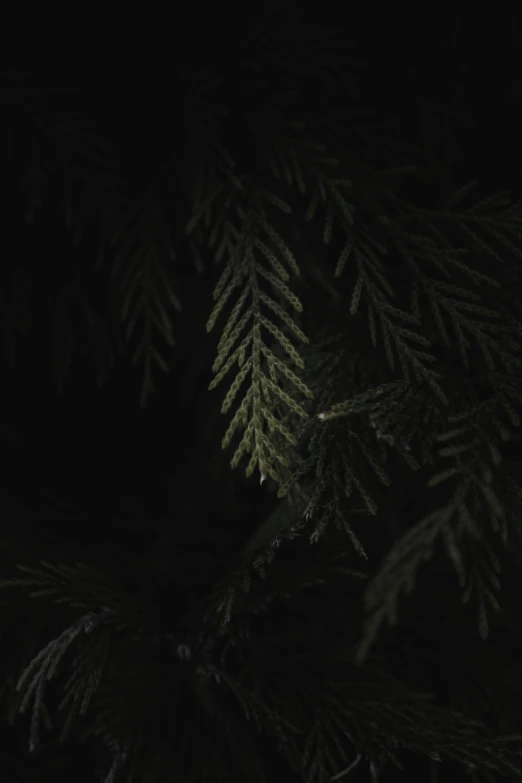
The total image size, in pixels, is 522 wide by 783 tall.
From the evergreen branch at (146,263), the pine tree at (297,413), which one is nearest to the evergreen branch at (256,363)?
the pine tree at (297,413)

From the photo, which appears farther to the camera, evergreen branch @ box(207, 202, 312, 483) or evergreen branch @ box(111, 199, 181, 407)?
evergreen branch @ box(111, 199, 181, 407)

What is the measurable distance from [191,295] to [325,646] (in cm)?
98

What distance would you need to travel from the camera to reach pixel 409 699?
147cm

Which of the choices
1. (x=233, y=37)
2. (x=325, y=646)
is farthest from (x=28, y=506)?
(x=233, y=37)

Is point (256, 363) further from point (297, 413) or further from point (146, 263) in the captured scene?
point (146, 263)

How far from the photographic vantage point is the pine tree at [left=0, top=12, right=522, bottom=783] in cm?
121

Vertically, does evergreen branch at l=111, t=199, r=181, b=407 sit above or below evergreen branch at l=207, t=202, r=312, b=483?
above

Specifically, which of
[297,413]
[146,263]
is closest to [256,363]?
[297,413]

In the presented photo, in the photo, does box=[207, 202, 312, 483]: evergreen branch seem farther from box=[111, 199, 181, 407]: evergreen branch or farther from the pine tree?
box=[111, 199, 181, 407]: evergreen branch

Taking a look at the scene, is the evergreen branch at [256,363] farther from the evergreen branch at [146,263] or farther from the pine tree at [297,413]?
the evergreen branch at [146,263]

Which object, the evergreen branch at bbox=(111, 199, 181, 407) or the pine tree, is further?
the evergreen branch at bbox=(111, 199, 181, 407)

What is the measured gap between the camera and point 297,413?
3.97 ft

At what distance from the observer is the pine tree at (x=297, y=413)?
1210 mm

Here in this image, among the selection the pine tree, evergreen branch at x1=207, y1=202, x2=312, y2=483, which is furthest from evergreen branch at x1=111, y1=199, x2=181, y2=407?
evergreen branch at x1=207, y1=202, x2=312, y2=483
